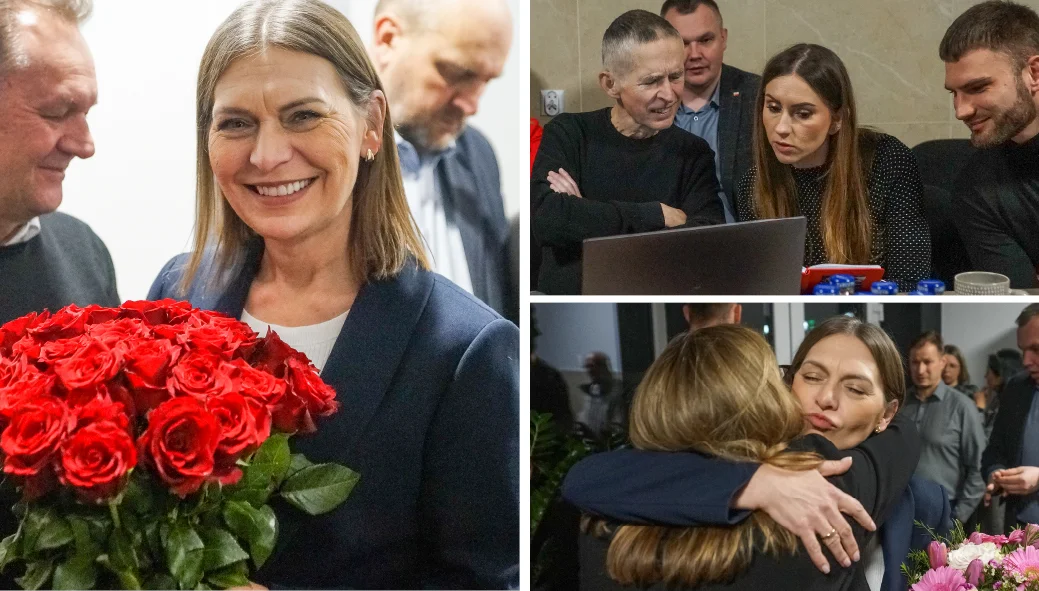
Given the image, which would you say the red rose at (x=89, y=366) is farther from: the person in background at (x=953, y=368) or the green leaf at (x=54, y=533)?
the person in background at (x=953, y=368)

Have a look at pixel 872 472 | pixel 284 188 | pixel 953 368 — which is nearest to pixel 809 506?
pixel 872 472

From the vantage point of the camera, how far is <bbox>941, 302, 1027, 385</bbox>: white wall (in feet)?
6.64

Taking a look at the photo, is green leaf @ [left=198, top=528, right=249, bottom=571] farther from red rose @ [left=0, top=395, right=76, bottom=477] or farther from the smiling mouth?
the smiling mouth

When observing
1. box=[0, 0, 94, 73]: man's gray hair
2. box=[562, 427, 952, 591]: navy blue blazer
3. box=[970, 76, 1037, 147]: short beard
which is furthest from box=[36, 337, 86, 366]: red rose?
box=[970, 76, 1037, 147]: short beard

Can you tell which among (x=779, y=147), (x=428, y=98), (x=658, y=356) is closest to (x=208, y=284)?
(x=428, y=98)

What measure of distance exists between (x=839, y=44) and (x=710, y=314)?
698 mm

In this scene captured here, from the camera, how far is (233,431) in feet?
5.69

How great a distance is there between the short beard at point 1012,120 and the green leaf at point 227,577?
179 centimetres

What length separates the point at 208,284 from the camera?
216 centimetres

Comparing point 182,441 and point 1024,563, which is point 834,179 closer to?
point 1024,563

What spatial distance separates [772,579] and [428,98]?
1.23 meters

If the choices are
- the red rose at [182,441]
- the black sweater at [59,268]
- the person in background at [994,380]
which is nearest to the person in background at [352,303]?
the black sweater at [59,268]

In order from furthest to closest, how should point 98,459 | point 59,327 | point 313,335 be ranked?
1. point 313,335
2. point 59,327
3. point 98,459

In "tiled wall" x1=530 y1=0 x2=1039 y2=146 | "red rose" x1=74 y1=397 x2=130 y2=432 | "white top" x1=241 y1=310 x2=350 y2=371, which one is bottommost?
"red rose" x1=74 y1=397 x2=130 y2=432
